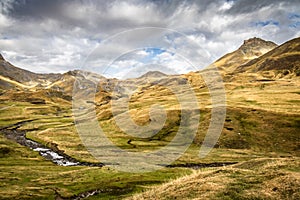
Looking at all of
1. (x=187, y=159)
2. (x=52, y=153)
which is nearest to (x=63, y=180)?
(x=187, y=159)

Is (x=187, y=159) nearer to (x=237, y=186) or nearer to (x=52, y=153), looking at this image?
(x=52, y=153)

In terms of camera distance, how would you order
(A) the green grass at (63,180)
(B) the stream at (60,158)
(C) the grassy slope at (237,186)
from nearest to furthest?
(C) the grassy slope at (237,186)
(A) the green grass at (63,180)
(B) the stream at (60,158)

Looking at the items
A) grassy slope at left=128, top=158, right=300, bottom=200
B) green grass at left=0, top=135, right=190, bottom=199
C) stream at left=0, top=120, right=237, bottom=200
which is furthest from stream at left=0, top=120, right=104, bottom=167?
grassy slope at left=128, top=158, right=300, bottom=200

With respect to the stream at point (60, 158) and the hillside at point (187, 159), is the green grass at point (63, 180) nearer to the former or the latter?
the hillside at point (187, 159)

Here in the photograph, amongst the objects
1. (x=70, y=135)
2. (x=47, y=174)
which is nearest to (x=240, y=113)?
(x=70, y=135)

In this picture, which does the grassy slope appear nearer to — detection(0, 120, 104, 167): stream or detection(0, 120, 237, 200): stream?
detection(0, 120, 237, 200): stream

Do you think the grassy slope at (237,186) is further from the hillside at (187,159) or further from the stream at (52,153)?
the stream at (52,153)

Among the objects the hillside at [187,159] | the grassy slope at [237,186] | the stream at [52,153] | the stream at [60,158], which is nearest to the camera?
the grassy slope at [237,186]

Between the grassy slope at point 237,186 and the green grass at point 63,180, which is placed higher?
the grassy slope at point 237,186

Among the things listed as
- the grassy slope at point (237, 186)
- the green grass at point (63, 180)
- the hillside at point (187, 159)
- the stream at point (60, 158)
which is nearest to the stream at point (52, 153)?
the stream at point (60, 158)

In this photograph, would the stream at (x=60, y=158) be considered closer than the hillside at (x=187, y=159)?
No

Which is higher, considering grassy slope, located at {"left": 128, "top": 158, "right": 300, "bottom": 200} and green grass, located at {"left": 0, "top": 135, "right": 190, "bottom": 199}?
grassy slope, located at {"left": 128, "top": 158, "right": 300, "bottom": 200}

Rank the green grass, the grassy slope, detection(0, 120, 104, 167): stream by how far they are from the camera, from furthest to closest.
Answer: detection(0, 120, 104, 167): stream < the green grass < the grassy slope

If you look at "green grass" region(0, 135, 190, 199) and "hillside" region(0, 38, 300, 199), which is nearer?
"hillside" region(0, 38, 300, 199)
